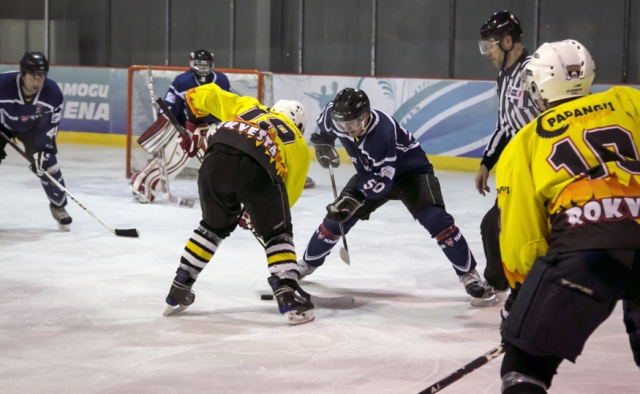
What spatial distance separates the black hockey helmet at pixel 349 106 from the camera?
3230 millimetres

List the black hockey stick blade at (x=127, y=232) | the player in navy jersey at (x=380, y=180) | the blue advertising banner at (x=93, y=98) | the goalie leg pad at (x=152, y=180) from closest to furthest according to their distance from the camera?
the player in navy jersey at (x=380, y=180) → the black hockey stick blade at (x=127, y=232) → the goalie leg pad at (x=152, y=180) → the blue advertising banner at (x=93, y=98)

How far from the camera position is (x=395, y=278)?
400 centimetres

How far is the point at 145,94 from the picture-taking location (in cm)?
758

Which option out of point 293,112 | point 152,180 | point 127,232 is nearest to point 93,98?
Result: point 152,180

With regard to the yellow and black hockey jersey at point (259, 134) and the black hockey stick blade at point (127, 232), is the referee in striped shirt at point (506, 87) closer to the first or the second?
the yellow and black hockey jersey at point (259, 134)

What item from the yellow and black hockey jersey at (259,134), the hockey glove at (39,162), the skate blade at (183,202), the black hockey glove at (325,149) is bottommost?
the skate blade at (183,202)

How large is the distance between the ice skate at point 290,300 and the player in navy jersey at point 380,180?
0.39m

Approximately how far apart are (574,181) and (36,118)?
3912mm

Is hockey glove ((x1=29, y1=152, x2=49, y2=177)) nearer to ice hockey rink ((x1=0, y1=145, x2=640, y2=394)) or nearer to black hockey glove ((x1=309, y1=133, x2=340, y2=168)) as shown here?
ice hockey rink ((x1=0, y1=145, x2=640, y2=394))

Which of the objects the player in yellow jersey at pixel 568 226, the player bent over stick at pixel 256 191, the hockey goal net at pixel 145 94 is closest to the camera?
the player in yellow jersey at pixel 568 226

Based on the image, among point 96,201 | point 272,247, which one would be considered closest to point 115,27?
point 96,201

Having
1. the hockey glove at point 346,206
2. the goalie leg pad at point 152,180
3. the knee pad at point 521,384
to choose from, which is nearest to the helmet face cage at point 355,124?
the hockey glove at point 346,206

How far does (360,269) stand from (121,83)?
5.87m

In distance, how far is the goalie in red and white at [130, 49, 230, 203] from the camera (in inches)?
242
